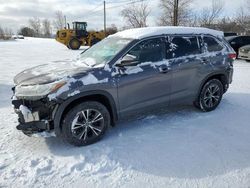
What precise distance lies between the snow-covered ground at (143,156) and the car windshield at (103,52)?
1.27 metres

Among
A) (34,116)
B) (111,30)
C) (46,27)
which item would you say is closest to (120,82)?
(34,116)

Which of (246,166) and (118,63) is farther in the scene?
(118,63)

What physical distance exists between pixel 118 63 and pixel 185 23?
103 ft

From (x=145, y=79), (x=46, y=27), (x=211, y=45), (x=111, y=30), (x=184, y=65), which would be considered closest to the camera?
(x=145, y=79)

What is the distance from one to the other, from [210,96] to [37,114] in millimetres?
3564

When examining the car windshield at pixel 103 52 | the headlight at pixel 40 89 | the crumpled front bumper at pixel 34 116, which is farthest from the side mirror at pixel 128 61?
the crumpled front bumper at pixel 34 116

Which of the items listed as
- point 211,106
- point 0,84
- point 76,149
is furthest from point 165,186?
point 0,84

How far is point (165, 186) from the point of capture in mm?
2965

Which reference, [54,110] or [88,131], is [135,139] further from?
[54,110]

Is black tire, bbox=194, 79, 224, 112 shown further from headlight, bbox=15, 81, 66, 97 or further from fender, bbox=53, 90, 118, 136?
headlight, bbox=15, 81, 66, 97

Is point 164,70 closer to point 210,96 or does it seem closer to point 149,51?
point 149,51

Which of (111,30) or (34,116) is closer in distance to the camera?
(34,116)

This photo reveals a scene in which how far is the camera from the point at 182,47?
188 inches

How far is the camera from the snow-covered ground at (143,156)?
307cm
